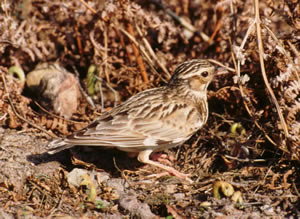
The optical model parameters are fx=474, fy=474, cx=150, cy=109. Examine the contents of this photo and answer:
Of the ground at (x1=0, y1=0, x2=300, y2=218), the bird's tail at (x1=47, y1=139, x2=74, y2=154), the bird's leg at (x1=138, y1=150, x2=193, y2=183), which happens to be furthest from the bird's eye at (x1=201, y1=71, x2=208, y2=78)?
the bird's tail at (x1=47, y1=139, x2=74, y2=154)

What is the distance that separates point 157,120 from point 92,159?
45.2 inches

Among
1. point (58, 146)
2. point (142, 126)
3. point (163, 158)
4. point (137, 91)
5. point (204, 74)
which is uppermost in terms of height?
point (204, 74)

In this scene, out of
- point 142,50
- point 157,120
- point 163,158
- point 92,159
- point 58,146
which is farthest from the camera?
point 142,50

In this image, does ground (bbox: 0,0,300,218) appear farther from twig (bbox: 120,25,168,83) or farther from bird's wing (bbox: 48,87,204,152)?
bird's wing (bbox: 48,87,204,152)

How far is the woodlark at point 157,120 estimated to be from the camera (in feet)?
20.9

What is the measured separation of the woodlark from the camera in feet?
20.9

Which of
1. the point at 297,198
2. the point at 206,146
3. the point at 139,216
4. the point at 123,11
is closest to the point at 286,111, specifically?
the point at 297,198

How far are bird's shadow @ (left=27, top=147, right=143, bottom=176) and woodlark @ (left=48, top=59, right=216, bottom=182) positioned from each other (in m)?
0.27

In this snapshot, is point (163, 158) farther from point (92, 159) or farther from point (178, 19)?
point (178, 19)

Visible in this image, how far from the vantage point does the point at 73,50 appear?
863cm

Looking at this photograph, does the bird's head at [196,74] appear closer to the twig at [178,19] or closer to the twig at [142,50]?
the twig at [142,50]

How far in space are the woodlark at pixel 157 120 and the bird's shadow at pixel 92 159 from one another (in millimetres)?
270

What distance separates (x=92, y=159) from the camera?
275 inches

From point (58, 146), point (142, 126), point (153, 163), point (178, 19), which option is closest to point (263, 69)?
point (142, 126)
